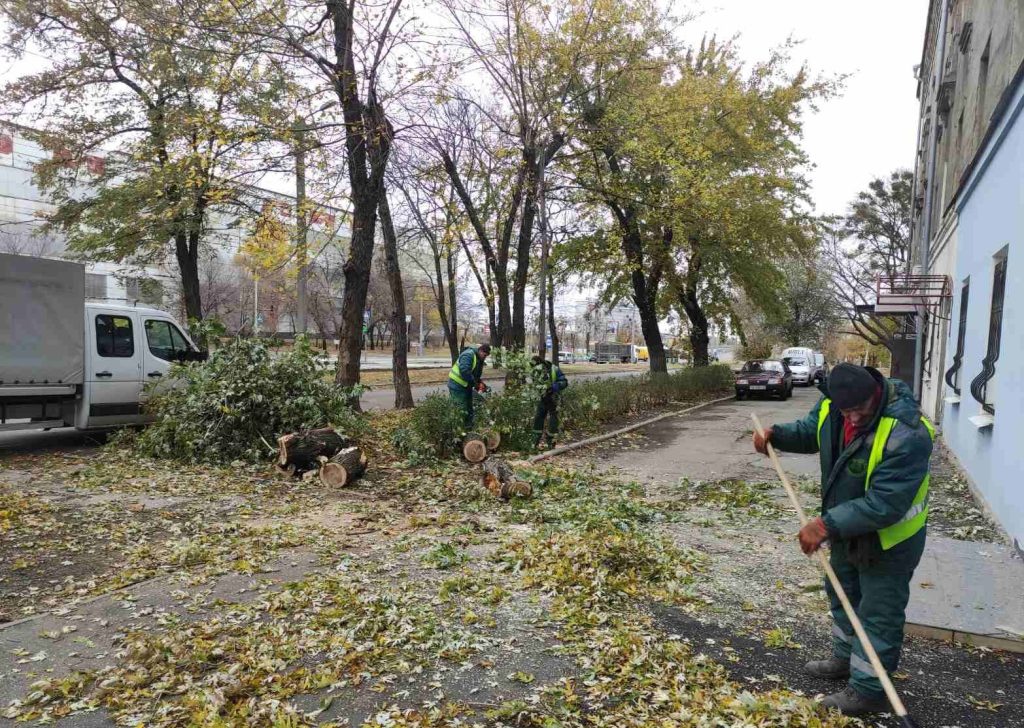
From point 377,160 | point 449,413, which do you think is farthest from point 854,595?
point 377,160

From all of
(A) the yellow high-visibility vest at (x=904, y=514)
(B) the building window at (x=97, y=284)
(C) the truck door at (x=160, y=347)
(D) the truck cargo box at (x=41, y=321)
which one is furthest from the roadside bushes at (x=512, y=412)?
(B) the building window at (x=97, y=284)

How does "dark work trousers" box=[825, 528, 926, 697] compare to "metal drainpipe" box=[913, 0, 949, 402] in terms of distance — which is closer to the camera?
"dark work trousers" box=[825, 528, 926, 697]

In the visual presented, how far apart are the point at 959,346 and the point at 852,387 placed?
901cm

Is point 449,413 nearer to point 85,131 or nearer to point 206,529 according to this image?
point 206,529

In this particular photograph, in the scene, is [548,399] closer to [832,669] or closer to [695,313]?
[832,669]

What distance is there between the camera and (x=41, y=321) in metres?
9.48

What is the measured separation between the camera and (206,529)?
20.6 ft

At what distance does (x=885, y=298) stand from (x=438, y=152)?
10.6 meters

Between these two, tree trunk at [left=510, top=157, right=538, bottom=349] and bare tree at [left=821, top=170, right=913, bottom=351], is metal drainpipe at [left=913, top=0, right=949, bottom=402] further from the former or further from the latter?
bare tree at [left=821, top=170, right=913, bottom=351]

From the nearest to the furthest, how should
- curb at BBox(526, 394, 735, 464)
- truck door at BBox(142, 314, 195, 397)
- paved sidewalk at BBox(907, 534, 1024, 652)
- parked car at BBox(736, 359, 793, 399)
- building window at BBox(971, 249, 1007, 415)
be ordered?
paved sidewalk at BBox(907, 534, 1024, 652) → building window at BBox(971, 249, 1007, 415) → curb at BBox(526, 394, 735, 464) → truck door at BBox(142, 314, 195, 397) → parked car at BBox(736, 359, 793, 399)

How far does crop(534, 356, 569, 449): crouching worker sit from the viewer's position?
11.3 metres

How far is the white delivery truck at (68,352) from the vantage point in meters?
9.29

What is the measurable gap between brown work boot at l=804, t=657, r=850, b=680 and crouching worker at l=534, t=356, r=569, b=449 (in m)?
7.55

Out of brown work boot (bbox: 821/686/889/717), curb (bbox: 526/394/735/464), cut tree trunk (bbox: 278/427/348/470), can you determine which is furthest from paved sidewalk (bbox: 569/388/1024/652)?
cut tree trunk (bbox: 278/427/348/470)
